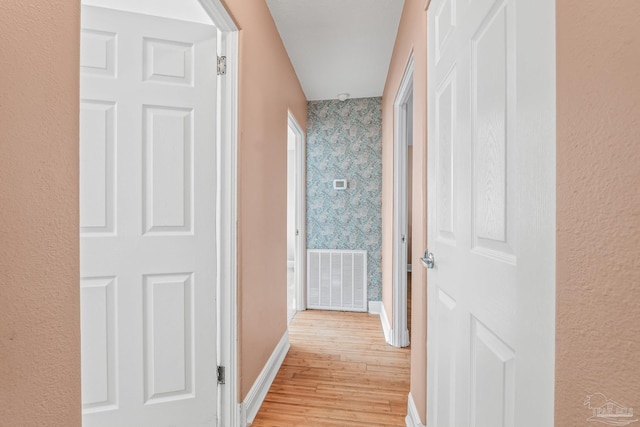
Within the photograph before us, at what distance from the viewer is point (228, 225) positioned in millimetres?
1398

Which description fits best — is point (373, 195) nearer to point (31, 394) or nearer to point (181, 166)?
point (181, 166)

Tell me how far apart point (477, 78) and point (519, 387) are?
0.73 metres

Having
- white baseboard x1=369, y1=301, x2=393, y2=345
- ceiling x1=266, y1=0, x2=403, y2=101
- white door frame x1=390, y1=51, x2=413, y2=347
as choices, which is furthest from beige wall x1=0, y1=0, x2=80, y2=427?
white baseboard x1=369, y1=301, x2=393, y2=345

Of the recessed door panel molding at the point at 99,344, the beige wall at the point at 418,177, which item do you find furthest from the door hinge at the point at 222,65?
the recessed door panel molding at the point at 99,344

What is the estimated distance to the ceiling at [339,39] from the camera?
1.88 meters

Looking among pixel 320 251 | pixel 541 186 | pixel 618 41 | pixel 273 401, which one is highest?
pixel 618 41

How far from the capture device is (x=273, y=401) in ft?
5.51

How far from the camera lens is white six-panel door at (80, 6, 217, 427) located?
123 centimetres

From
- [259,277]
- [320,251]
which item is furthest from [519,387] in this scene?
[320,251]

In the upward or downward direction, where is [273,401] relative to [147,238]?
downward

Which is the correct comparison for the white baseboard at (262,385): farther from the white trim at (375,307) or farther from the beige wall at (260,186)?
the white trim at (375,307)

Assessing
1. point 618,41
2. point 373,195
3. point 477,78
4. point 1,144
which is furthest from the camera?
point 373,195

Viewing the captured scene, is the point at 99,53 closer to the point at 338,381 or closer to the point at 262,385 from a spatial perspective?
the point at 262,385

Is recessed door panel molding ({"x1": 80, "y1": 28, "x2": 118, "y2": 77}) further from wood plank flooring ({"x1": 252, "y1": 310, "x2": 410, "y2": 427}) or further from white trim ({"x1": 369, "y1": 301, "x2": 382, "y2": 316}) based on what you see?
white trim ({"x1": 369, "y1": 301, "x2": 382, "y2": 316})
